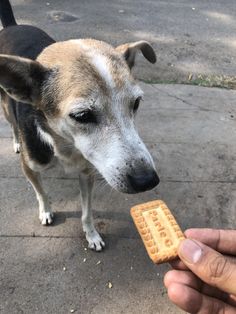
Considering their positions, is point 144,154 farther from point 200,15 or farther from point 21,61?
point 200,15

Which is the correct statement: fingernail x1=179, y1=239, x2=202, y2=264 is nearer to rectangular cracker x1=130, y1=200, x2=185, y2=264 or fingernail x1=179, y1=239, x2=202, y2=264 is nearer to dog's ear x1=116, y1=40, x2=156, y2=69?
rectangular cracker x1=130, y1=200, x2=185, y2=264

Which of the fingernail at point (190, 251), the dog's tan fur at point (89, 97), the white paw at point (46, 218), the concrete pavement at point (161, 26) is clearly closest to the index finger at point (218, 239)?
the fingernail at point (190, 251)

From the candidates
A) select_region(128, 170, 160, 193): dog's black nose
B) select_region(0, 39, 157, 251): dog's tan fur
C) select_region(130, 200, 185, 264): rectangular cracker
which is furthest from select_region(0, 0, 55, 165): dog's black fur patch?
select_region(130, 200, 185, 264): rectangular cracker

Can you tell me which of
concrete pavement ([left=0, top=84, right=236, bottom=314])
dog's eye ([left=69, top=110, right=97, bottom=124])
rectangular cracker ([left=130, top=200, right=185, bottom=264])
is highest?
dog's eye ([left=69, top=110, right=97, bottom=124])

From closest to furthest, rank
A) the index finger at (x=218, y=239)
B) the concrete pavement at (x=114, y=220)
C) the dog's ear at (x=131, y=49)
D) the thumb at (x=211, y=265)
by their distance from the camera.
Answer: the thumb at (x=211, y=265) < the index finger at (x=218, y=239) < the dog's ear at (x=131, y=49) < the concrete pavement at (x=114, y=220)

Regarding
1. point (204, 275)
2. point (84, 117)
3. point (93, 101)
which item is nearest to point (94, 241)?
point (84, 117)

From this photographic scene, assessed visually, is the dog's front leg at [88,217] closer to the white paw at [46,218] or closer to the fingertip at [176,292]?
the white paw at [46,218]
